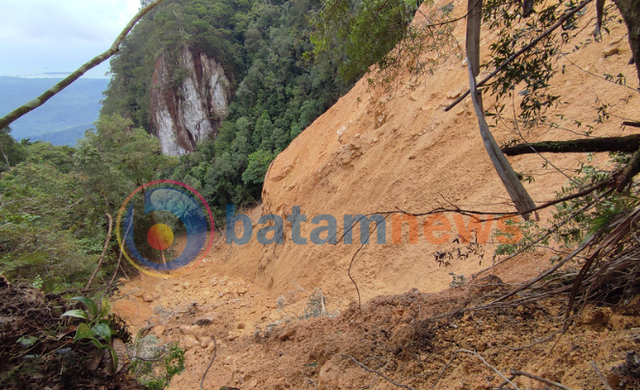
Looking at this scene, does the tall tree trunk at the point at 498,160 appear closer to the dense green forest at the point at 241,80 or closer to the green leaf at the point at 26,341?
the green leaf at the point at 26,341

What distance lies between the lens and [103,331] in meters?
1.83

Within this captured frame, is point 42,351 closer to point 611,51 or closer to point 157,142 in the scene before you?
point 611,51

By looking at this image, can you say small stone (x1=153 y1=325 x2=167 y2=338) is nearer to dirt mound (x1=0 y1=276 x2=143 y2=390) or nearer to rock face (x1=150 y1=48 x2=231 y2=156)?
dirt mound (x1=0 y1=276 x2=143 y2=390)

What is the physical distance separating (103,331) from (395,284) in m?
4.30

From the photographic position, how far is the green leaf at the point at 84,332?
67.8 inches

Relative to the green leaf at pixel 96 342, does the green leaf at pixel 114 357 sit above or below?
below

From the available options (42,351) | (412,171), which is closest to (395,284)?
(412,171)

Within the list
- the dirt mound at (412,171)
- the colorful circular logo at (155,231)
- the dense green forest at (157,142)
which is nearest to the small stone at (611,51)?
the dirt mound at (412,171)

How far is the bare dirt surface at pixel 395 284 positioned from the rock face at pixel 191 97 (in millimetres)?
17341

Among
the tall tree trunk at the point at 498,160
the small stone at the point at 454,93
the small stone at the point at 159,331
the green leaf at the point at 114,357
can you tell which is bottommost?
the small stone at the point at 159,331

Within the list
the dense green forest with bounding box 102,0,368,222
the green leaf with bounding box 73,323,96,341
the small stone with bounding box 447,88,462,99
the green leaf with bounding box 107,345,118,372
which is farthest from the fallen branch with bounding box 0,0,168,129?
the dense green forest with bounding box 102,0,368,222

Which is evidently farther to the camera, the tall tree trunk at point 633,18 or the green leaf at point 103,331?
the green leaf at point 103,331

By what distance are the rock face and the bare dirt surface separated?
1734 cm

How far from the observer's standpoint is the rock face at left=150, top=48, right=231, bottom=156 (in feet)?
83.8
